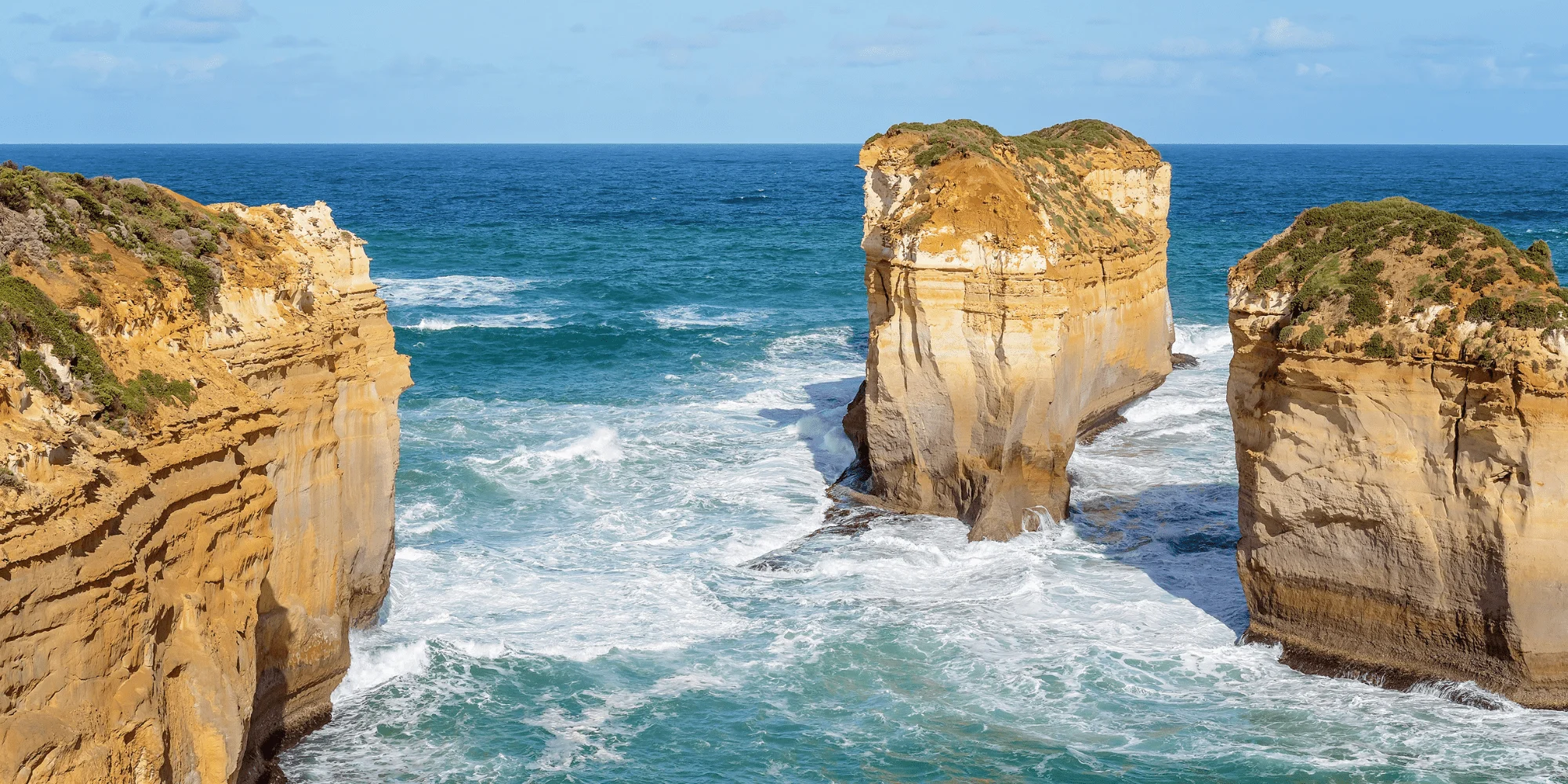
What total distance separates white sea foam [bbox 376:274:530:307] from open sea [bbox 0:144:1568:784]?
845cm

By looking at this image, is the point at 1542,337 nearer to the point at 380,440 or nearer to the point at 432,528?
the point at 380,440

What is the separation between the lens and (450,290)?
60469 mm

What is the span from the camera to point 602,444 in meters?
33.6

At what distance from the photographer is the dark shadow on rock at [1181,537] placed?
77.0 ft

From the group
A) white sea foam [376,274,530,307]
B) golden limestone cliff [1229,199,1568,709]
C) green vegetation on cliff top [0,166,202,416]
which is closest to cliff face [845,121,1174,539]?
golden limestone cliff [1229,199,1568,709]

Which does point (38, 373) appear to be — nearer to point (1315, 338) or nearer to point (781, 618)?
point (781, 618)

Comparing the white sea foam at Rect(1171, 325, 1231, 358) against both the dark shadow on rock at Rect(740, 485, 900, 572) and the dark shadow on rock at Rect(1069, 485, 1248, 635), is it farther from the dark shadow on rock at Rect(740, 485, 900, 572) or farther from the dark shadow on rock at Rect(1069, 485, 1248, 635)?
the dark shadow on rock at Rect(740, 485, 900, 572)

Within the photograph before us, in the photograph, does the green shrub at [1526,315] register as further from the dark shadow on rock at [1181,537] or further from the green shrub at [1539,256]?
the dark shadow on rock at [1181,537]

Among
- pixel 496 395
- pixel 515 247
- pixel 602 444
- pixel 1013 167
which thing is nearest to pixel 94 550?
pixel 602 444

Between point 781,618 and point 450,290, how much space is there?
137 ft

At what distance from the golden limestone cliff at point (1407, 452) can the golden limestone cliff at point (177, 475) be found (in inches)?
535

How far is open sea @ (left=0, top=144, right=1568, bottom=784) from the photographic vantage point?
1784cm

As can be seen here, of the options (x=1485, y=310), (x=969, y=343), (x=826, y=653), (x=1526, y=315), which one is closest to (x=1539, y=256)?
(x=1485, y=310)

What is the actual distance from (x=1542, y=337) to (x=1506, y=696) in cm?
504
